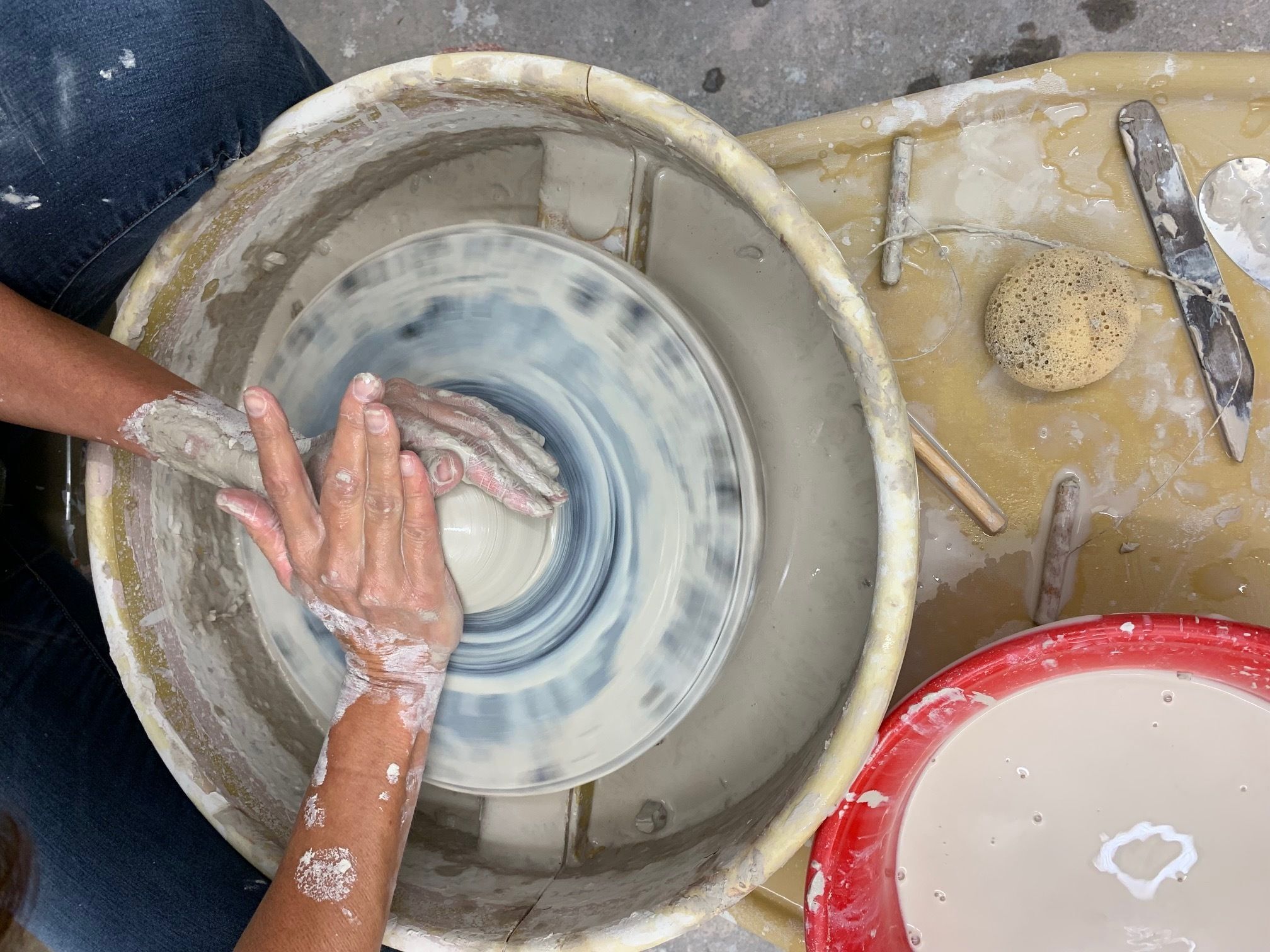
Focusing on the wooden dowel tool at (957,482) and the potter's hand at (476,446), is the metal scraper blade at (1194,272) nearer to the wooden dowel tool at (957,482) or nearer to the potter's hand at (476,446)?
the wooden dowel tool at (957,482)

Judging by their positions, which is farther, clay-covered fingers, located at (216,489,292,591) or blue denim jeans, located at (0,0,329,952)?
blue denim jeans, located at (0,0,329,952)

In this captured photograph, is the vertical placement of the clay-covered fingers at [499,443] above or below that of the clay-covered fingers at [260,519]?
above

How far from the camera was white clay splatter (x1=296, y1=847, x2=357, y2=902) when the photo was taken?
0.87 meters

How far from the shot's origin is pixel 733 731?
3.52 feet

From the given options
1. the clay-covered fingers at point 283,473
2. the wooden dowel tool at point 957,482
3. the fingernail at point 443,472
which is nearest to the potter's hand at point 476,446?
the fingernail at point 443,472

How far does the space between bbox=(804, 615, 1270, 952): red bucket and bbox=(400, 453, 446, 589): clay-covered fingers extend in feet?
1.77

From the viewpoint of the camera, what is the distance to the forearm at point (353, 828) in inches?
34.0

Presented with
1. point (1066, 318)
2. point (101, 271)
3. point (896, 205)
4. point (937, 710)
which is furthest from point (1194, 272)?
point (101, 271)

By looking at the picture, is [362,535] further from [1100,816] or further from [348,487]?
[1100,816]

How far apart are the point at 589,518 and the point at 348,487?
0.27 meters

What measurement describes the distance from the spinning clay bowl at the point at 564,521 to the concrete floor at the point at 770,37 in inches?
21.1

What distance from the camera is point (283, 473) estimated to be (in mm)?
814

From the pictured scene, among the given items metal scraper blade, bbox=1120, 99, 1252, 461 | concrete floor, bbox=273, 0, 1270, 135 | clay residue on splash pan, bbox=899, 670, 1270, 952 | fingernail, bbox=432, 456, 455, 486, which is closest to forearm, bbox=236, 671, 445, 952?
fingernail, bbox=432, 456, 455, 486

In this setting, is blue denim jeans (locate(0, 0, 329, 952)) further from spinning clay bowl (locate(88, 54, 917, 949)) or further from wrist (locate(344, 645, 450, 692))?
wrist (locate(344, 645, 450, 692))
